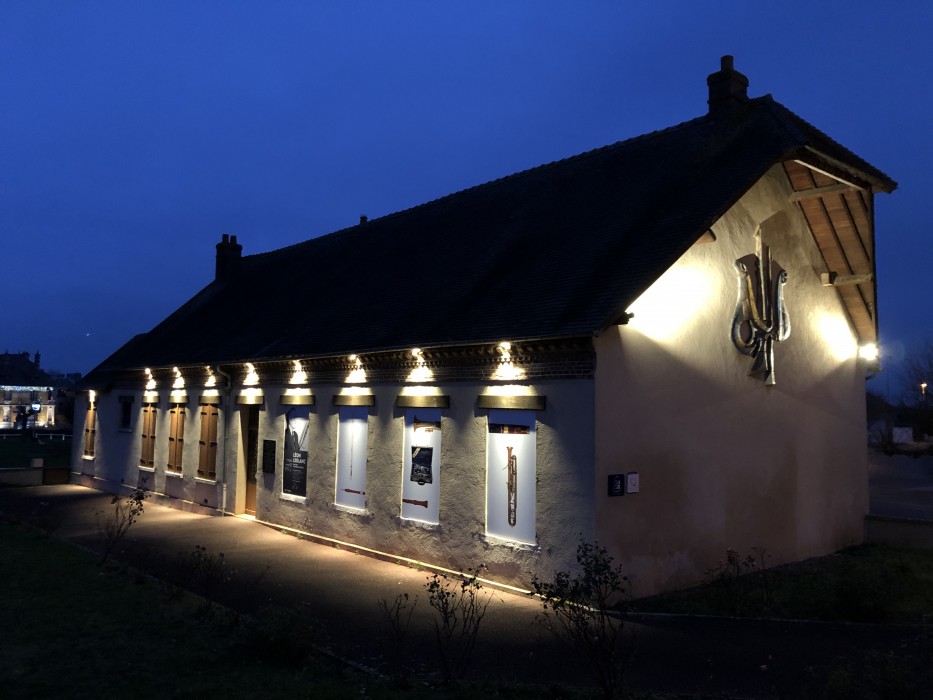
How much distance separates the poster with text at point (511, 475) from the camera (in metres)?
10.7

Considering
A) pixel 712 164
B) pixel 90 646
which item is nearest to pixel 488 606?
pixel 90 646

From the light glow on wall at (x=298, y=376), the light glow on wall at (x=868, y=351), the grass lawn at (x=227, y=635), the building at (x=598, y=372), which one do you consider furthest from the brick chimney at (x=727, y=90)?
the light glow on wall at (x=298, y=376)

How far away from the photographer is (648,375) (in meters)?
10.7

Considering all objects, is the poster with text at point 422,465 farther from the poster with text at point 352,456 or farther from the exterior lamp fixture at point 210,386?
the exterior lamp fixture at point 210,386

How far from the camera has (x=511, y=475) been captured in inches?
432

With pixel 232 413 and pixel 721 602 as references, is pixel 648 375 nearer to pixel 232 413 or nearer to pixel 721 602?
pixel 721 602

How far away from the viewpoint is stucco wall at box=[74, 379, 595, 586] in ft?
33.1

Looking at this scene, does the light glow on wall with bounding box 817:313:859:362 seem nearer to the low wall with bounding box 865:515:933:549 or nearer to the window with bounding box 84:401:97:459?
the low wall with bounding box 865:515:933:549

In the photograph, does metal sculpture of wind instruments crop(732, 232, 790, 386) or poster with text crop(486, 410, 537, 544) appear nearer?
poster with text crop(486, 410, 537, 544)

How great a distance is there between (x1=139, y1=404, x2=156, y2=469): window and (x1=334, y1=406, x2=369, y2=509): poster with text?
31.3 feet

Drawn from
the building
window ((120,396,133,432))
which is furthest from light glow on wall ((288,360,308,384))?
window ((120,396,133,432))

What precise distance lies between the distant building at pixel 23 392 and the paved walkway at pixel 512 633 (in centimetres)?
8495

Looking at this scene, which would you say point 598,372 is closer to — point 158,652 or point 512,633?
point 512,633

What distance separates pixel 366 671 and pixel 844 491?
1194cm
